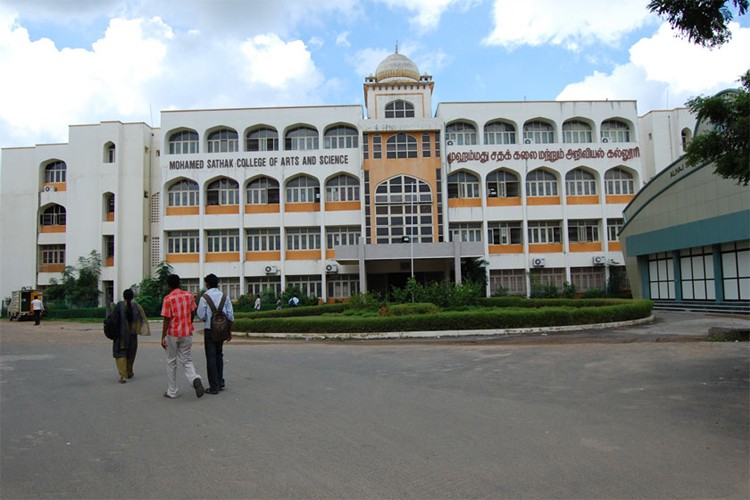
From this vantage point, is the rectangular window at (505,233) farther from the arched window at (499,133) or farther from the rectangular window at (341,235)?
the rectangular window at (341,235)

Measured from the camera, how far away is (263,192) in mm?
38094

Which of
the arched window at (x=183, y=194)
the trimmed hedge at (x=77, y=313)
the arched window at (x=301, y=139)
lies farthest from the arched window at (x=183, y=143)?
the trimmed hedge at (x=77, y=313)

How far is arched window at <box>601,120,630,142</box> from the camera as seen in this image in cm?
3888

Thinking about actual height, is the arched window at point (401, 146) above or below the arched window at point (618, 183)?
above

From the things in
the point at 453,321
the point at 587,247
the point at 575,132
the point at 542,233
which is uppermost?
the point at 575,132

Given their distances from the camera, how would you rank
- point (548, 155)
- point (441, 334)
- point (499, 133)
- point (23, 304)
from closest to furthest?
1. point (441, 334)
2. point (23, 304)
3. point (548, 155)
4. point (499, 133)

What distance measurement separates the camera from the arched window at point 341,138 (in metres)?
38.5

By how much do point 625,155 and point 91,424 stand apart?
125 ft

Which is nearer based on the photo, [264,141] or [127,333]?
[127,333]

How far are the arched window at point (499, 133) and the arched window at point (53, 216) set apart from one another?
1211 inches

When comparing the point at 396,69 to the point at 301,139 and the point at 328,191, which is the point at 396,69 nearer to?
the point at 301,139

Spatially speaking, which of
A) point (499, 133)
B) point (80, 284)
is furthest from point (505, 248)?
point (80, 284)

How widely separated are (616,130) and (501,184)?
9.37 metres

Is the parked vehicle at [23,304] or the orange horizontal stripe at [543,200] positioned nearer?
the parked vehicle at [23,304]
